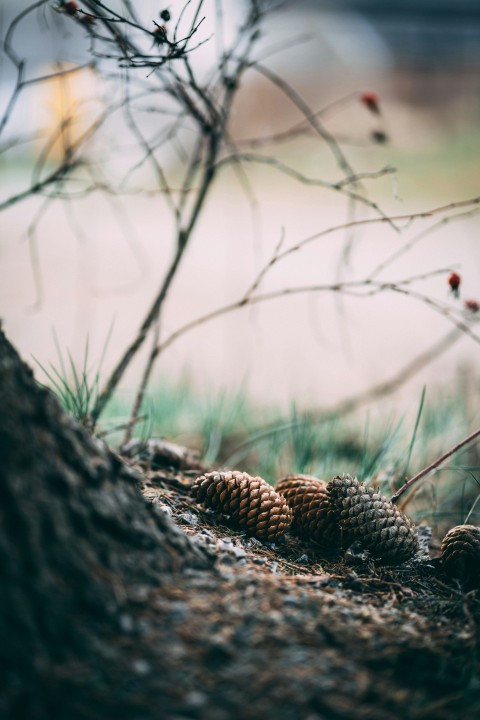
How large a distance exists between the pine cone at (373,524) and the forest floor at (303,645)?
7 cm

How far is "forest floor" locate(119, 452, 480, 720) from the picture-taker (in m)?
0.54

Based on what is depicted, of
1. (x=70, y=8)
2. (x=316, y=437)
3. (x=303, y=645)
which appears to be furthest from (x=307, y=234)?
(x=303, y=645)

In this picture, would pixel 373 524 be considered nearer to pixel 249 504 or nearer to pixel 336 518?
pixel 336 518

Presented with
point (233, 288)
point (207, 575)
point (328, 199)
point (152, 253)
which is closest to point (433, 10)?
point (328, 199)

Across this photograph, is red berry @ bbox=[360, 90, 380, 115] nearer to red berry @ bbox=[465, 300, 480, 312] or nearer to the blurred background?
red berry @ bbox=[465, 300, 480, 312]

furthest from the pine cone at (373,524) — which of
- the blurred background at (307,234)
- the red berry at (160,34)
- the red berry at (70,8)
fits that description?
the blurred background at (307,234)

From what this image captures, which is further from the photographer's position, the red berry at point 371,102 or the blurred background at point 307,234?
the blurred background at point 307,234

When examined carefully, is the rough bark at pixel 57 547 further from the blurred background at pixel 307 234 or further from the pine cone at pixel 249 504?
the blurred background at pixel 307 234

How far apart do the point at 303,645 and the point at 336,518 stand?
325 mm

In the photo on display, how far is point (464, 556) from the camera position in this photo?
85cm

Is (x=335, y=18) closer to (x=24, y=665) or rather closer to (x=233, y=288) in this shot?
(x=233, y=288)

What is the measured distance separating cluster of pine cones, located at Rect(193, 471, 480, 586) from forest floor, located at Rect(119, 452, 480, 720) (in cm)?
8

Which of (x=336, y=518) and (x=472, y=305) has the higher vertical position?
(x=472, y=305)

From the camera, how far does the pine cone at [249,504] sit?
892 millimetres
